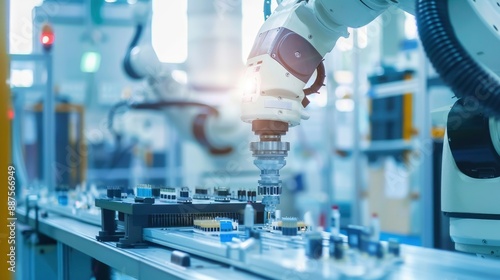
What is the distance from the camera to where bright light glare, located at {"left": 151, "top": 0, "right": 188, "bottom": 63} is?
475cm

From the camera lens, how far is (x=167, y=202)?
1.83 meters

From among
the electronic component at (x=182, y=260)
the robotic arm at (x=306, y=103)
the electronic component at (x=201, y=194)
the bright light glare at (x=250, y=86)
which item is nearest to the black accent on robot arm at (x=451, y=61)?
the robotic arm at (x=306, y=103)

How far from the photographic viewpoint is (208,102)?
16.0 ft

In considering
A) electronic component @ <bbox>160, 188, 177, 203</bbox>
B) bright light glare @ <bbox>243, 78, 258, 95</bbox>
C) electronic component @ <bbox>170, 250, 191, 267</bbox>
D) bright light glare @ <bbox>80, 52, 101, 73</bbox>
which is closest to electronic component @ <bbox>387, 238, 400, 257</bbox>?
electronic component @ <bbox>170, 250, 191, 267</bbox>

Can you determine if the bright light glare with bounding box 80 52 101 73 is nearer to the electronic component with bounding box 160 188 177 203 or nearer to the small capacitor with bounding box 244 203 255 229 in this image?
the electronic component with bounding box 160 188 177 203

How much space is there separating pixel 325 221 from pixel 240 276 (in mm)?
3529

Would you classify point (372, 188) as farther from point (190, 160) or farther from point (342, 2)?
point (342, 2)

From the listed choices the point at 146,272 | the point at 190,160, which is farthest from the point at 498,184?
the point at 190,160

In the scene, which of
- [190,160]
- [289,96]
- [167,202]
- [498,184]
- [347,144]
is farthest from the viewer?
[347,144]

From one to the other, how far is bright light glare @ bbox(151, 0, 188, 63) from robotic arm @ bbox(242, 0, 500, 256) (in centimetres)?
308

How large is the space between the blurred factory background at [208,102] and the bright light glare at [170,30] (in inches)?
0.5

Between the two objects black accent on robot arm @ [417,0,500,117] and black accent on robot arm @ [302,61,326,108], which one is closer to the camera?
black accent on robot arm @ [417,0,500,117]

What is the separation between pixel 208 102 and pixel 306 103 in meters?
3.20

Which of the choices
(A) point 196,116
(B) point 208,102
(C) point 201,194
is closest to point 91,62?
(A) point 196,116
